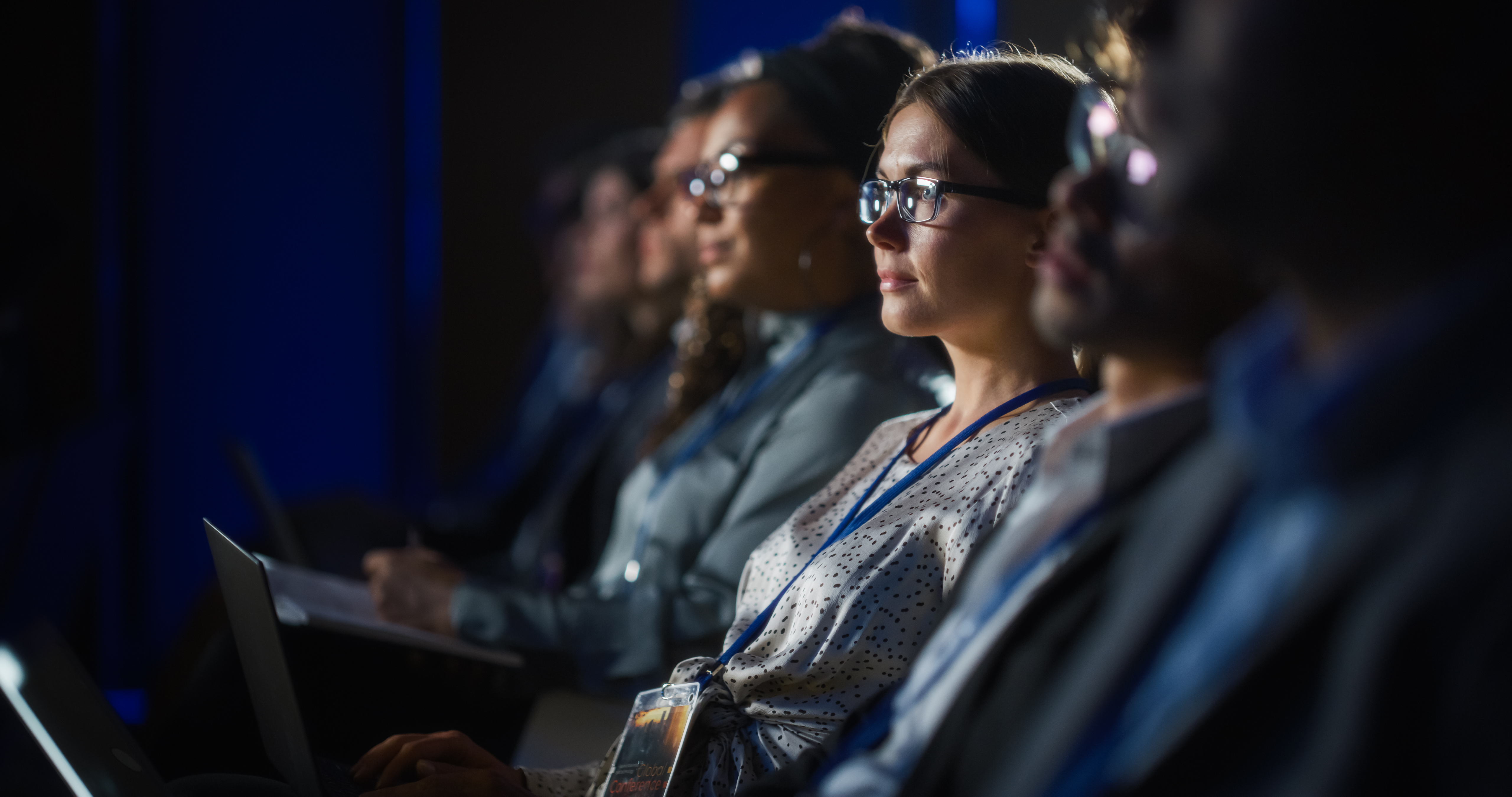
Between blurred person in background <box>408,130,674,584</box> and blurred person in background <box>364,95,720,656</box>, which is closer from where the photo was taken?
blurred person in background <box>364,95,720,656</box>

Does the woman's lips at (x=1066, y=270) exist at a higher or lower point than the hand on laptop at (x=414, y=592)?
higher

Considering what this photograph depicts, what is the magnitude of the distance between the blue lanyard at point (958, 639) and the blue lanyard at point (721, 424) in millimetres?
924

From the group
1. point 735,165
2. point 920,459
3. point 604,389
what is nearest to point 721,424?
point 735,165

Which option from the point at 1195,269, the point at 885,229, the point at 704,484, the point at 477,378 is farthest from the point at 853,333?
the point at 477,378

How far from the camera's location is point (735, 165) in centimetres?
181

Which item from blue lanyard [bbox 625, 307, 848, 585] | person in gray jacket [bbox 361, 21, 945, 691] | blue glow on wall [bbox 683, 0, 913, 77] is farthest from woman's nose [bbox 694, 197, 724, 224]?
blue glow on wall [bbox 683, 0, 913, 77]

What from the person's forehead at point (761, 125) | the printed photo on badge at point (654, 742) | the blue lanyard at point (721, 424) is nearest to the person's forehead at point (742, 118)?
the person's forehead at point (761, 125)

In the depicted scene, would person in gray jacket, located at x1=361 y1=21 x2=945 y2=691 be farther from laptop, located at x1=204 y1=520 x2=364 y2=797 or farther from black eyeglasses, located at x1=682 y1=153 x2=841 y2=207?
laptop, located at x1=204 y1=520 x2=364 y2=797

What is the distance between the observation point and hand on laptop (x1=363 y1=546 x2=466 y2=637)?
1755mm

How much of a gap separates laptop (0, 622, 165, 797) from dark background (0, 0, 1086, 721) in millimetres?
1950

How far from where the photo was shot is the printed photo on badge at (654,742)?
3.64 feet

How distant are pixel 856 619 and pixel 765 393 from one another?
2.66 ft

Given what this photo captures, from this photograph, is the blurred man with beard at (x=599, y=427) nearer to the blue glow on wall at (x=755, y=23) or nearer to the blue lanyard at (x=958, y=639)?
the blue glow on wall at (x=755, y=23)

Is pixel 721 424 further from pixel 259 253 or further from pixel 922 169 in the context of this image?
pixel 259 253
